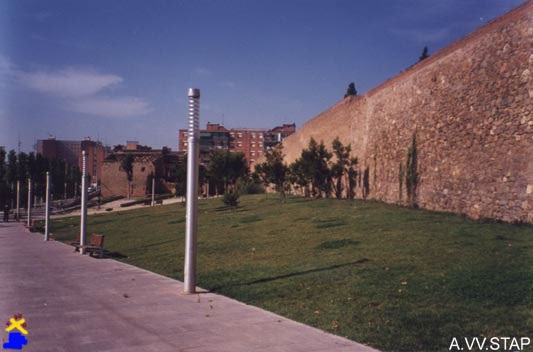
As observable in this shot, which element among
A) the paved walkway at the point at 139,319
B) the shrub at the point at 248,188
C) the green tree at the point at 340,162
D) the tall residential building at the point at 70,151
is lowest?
the paved walkway at the point at 139,319

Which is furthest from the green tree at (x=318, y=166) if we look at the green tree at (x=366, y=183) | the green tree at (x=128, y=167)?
the green tree at (x=128, y=167)

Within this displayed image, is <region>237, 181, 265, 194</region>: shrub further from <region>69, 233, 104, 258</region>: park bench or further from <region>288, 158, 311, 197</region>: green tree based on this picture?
<region>69, 233, 104, 258</region>: park bench

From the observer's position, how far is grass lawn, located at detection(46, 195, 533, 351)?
4.83m

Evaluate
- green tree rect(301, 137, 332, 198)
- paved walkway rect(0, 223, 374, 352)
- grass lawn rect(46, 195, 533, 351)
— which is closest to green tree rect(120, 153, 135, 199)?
green tree rect(301, 137, 332, 198)

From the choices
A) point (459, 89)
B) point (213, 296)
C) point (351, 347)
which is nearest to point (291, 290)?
point (213, 296)

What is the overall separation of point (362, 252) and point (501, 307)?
3.84 metres

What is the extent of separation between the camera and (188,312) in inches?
229

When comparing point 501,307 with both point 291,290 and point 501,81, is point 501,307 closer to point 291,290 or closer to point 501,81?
point 291,290

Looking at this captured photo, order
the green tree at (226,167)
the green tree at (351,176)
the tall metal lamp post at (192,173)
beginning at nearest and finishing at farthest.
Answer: the tall metal lamp post at (192,173) < the green tree at (351,176) < the green tree at (226,167)

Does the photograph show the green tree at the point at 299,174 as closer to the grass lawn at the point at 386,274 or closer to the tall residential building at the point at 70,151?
the grass lawn at the point at 386,274

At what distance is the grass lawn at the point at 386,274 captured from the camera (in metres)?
4.83

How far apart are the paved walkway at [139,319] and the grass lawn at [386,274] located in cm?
40

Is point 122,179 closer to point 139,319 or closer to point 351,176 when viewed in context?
point 351,176

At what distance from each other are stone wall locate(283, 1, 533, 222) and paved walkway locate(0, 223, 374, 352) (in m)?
7.65
